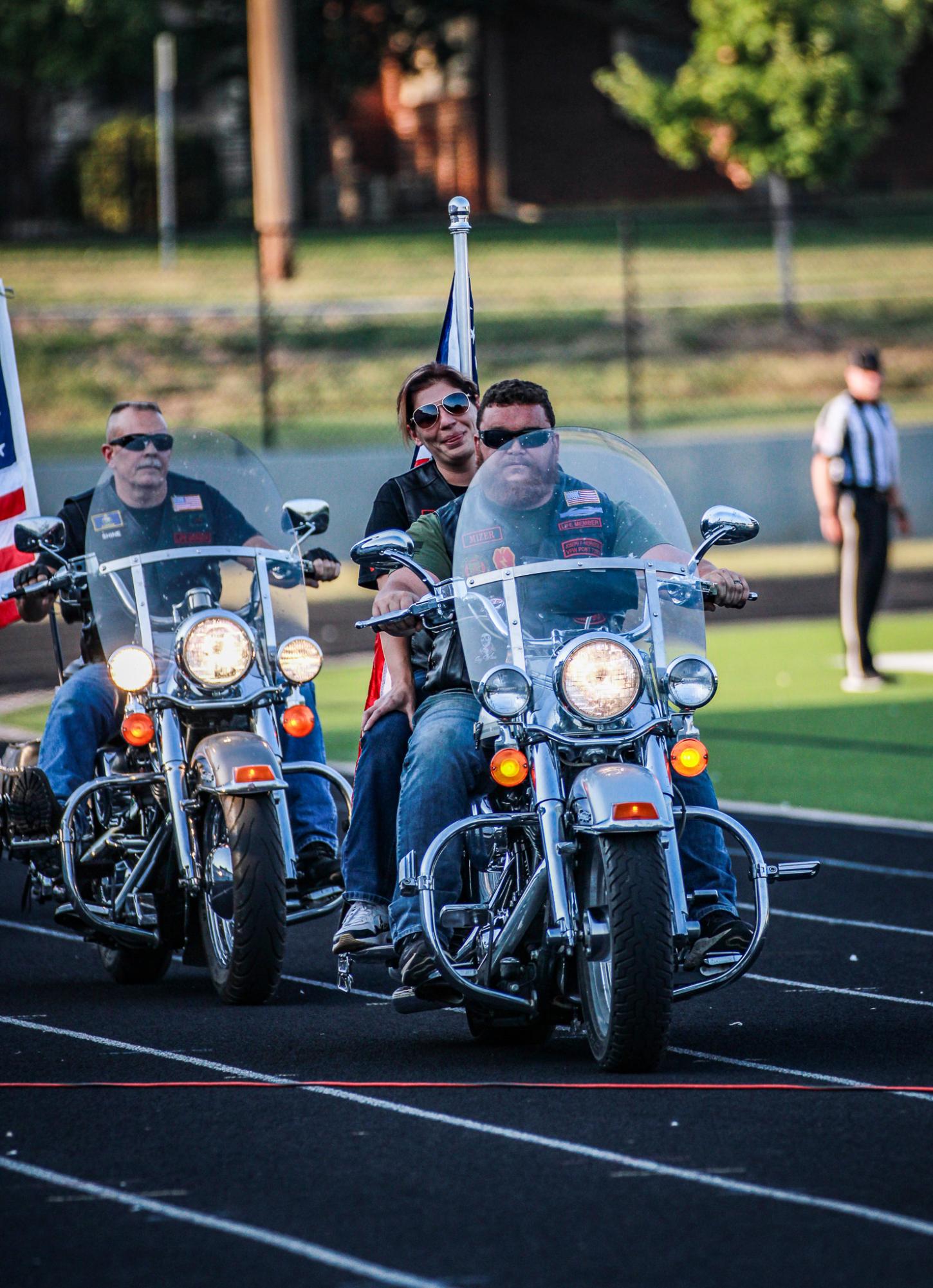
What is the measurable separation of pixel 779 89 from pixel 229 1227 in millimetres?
31580

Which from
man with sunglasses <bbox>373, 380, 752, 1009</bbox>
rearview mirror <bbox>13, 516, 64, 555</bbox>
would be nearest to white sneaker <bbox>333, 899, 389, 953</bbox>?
man with sunglasses <bbox>373, 380, 752, 1009</bbox>

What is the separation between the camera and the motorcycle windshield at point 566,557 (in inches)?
230

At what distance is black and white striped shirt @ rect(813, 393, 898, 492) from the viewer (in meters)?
13.6

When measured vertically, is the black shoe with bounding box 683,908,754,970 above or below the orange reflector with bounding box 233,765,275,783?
below

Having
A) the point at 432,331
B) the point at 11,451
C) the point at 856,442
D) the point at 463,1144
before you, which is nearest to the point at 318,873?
the point at 463,1144

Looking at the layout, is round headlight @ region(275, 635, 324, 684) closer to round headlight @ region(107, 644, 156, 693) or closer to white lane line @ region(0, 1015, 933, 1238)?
round headlight @ region(107, 644, 156, 693)

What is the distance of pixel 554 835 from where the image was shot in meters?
5.59

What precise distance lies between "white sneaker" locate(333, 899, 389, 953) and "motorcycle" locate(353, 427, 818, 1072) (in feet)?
0.92

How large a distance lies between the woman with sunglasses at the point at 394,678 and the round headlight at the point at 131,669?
724mm

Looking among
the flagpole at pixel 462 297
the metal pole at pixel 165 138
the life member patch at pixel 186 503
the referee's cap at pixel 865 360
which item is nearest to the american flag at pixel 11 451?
the life member patch at pixel 186 503

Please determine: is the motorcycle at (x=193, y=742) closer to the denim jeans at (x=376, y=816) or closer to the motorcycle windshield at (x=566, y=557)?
the denim jeans at (x=376, y=816)

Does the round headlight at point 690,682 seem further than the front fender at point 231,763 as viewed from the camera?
No

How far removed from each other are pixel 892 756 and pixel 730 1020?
546 cm

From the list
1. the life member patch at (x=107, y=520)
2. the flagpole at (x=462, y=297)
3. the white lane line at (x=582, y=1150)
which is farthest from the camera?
the flagpole at (x=462, y=297)
